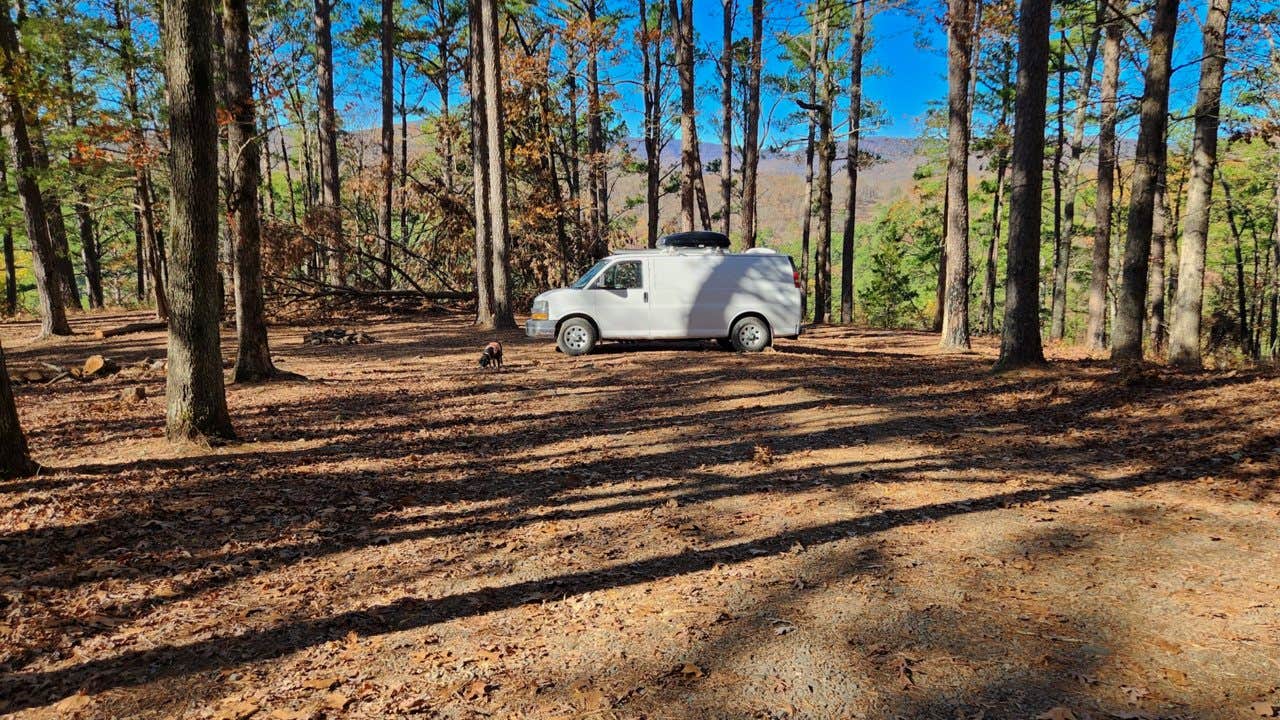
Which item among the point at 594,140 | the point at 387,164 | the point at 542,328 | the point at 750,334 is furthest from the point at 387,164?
the point at 750,334

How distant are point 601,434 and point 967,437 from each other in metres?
4.01

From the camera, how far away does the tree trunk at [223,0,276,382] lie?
325 inches

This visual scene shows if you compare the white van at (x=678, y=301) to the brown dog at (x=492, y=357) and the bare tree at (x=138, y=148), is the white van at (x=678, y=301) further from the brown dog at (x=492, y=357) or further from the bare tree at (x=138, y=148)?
the bare tree at (x=138, y=148)

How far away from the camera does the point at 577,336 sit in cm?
1326

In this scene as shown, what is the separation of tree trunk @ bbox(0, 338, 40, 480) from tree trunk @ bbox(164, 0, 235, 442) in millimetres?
1072

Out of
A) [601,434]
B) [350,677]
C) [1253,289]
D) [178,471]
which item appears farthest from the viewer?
[1253,289]

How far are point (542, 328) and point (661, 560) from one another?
944 centimetres

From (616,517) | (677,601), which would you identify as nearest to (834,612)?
(677,601)

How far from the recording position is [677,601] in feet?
→ 12.4

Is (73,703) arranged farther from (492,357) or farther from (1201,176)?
(1201,176)

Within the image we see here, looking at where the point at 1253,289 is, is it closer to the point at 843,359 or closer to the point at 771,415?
the point at 843,359

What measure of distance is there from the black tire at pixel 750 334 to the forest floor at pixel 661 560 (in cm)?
477

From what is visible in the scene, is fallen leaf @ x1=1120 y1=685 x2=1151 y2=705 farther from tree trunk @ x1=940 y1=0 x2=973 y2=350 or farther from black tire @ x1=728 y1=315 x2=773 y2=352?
tree trunk @ x1=940 y1=0 x2=973 y2=350

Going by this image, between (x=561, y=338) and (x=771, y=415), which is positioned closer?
(x=771, y=415)
